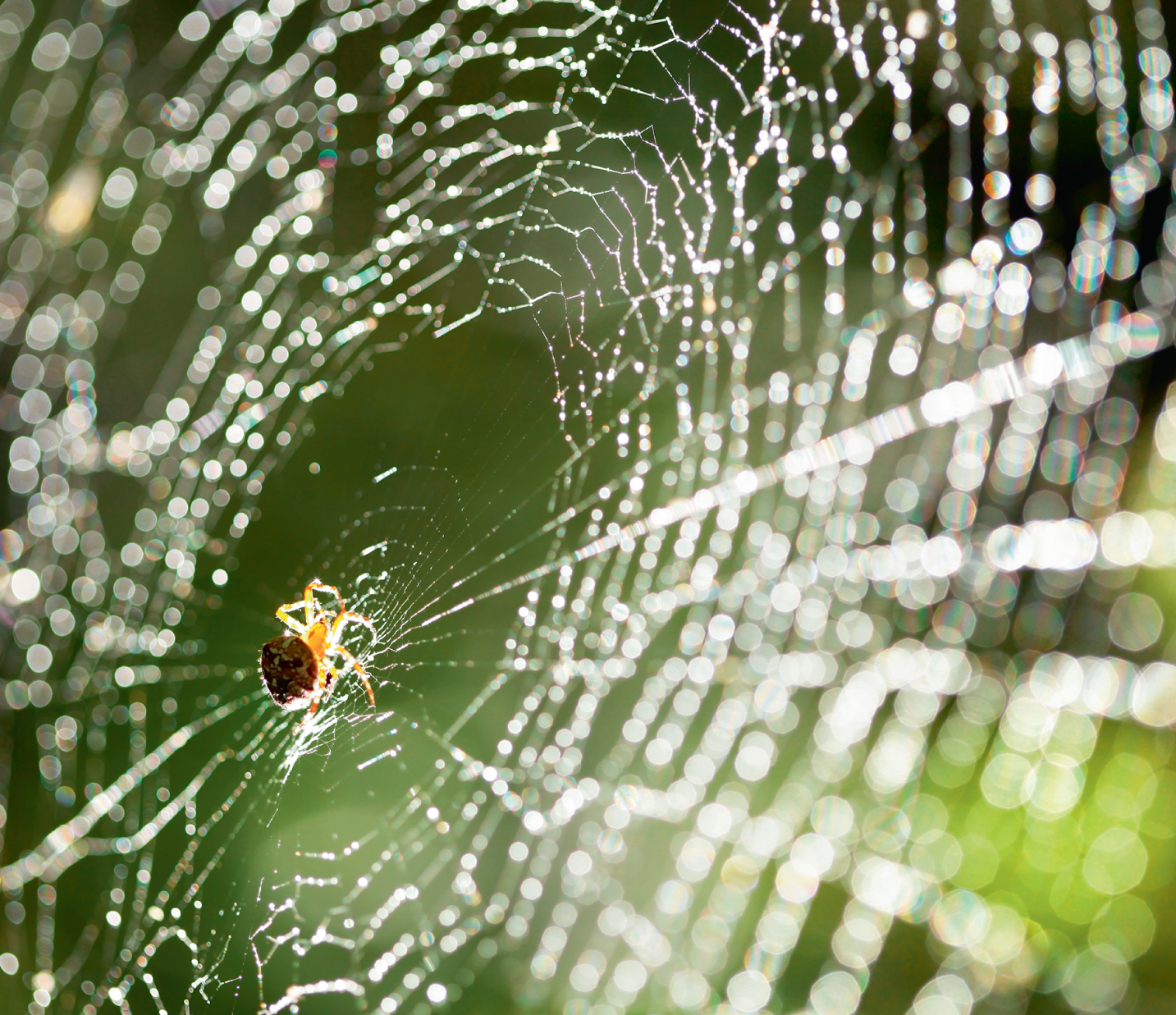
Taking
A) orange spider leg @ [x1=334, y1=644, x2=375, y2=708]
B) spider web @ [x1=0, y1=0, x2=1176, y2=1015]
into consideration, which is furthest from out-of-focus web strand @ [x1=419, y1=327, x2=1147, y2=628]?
orange spider leg @ [x1=334, y1=644, x2=375, y2=708]

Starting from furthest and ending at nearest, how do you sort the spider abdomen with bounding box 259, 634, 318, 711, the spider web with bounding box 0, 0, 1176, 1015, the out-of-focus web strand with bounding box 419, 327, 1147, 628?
the out-of-focus web strand with bounding box 419, 327, 1147, 628 → the spider web with bounding box 0, 0, 1176, 1015 → the spider abdomen with bounding box 259, 634, 318, 711

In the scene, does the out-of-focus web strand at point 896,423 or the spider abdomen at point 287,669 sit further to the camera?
the out-of-focus web strand at point 896,423

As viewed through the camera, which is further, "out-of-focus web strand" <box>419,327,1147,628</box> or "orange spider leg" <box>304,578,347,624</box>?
"out-of-focus web strand" <box>419,327,1147,628</box>

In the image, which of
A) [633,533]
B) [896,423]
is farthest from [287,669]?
[896,423]

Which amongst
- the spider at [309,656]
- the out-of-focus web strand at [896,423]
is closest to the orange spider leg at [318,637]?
the spider at [309,656]

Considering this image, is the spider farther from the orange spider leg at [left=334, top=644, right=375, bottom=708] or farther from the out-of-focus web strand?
the out-of-focus web strand

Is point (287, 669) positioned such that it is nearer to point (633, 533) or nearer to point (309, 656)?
point (309, 656)

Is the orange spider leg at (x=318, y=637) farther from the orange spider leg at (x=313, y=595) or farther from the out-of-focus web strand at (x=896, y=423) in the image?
the out-of-focus web strand at (x=896, y=423)
